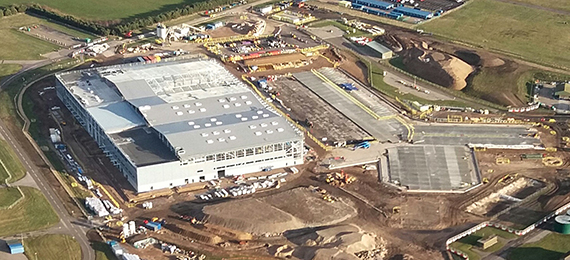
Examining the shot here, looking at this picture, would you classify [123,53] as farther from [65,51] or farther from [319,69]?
[319,69]

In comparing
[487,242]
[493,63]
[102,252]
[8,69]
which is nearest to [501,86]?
[493,63]

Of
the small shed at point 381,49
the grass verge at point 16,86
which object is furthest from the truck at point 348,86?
the grass verge at point 16,86

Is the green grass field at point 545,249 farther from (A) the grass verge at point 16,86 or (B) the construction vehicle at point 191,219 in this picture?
(A) the grass verge at point 16,86

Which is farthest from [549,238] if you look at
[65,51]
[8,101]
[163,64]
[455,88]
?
[65,51]

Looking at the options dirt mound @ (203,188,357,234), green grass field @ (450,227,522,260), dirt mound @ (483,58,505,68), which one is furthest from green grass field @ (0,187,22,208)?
dirt mound @ (483,58,505,68)

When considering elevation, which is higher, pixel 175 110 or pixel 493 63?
pixel 175 110

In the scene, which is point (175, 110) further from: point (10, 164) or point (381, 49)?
point (381, 49)

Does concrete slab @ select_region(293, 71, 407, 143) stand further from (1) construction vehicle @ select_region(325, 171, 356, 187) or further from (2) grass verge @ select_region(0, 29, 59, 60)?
(2) grass verge @ select_region(0, 29, 59, 60)
